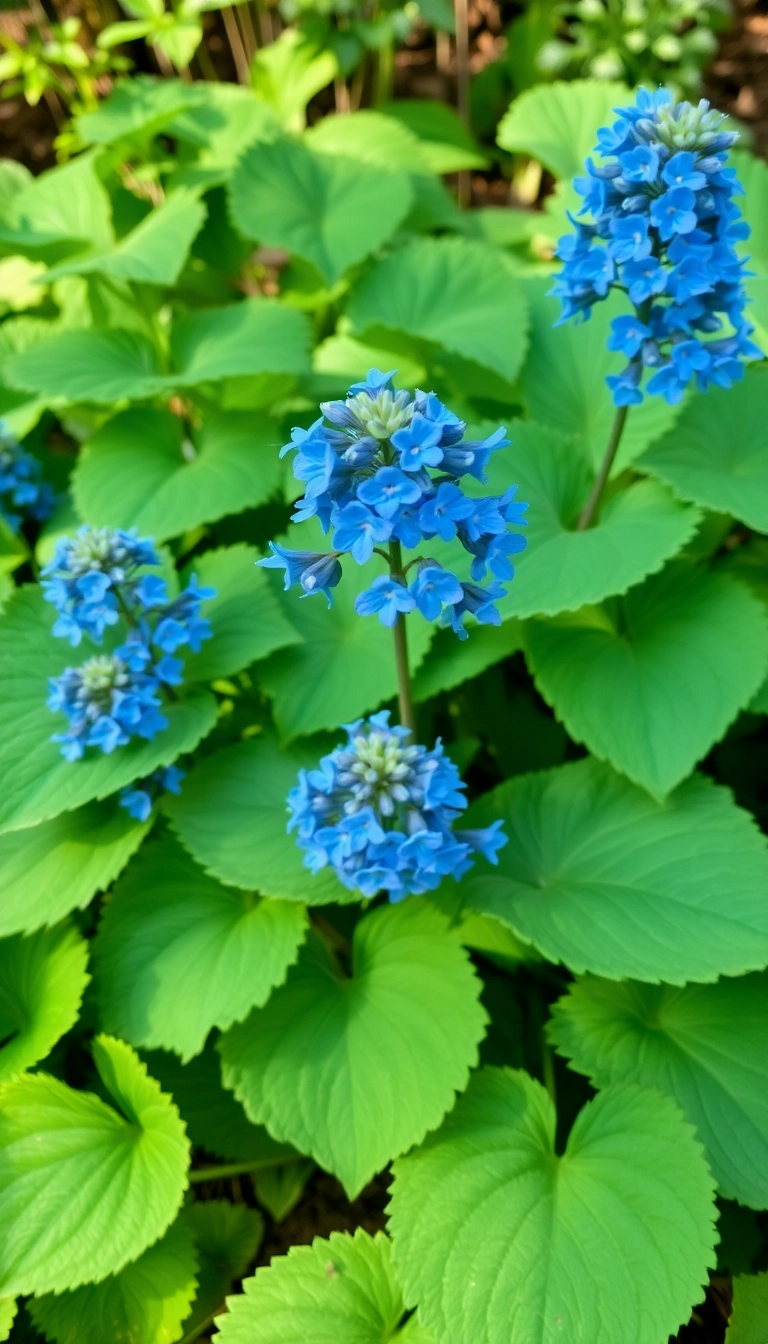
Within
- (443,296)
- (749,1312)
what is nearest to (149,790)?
(749,1312)

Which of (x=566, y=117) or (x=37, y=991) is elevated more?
(x=566, y=117)

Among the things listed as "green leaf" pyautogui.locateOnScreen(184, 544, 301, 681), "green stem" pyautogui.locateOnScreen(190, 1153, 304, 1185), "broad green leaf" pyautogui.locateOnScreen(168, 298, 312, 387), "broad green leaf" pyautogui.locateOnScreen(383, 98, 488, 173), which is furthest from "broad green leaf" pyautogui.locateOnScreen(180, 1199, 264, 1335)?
"broad green leaf" pyautogui.locateOnScreen(383, 98, 488, 173)

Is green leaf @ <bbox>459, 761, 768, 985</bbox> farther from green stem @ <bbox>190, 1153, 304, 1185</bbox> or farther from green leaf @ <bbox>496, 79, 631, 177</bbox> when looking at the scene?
green leaf @ <bbox>496, 79, 631, 177</bbox>

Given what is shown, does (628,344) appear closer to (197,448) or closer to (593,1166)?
(197,448)

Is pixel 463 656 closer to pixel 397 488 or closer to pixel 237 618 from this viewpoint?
pixel 237 618

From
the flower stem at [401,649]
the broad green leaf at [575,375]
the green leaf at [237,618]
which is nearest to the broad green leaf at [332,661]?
the green leaf at [237,618]

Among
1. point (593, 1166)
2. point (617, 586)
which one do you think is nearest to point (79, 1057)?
point (593, 1166)
